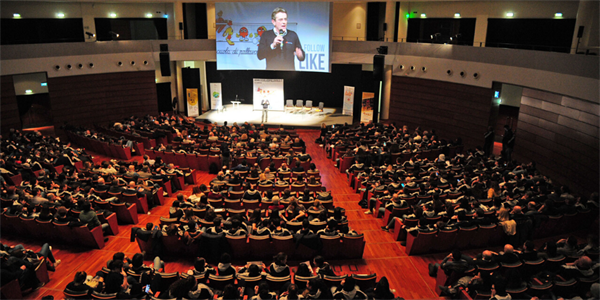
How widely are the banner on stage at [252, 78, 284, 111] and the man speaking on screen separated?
1.68 metres

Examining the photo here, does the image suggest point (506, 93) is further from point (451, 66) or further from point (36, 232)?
point (36, 232)

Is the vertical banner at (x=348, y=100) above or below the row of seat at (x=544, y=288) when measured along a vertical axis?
above

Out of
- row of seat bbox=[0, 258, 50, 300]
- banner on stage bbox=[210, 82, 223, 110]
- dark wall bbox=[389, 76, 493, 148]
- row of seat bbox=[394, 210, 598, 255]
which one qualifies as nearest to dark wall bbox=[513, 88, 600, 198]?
dark wall bbox=[389, 76, 493, 148]

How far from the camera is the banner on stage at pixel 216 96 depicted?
73.7ft

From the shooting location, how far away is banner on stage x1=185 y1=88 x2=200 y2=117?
858 inches

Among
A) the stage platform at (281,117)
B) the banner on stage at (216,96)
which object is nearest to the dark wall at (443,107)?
the stage platform at (281,117)

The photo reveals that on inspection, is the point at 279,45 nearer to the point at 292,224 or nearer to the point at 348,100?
the point at 348,100

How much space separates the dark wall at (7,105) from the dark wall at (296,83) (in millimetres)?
9534

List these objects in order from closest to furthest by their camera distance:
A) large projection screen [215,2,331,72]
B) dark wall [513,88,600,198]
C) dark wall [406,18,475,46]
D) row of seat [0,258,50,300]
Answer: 1. row of seat [0,258,50,300]
2. dark wall [513,88,600,198]
3. dark wall [406,18,475,46]
4. large projection screen [215,2,331,72]

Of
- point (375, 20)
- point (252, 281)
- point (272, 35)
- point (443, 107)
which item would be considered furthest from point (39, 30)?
point (252, 281)

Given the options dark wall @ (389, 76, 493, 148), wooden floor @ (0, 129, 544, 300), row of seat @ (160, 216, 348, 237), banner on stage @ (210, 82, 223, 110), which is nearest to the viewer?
wooden floor @ (0, 129, 544, 300)

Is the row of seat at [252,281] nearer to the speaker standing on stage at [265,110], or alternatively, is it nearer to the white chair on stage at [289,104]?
the speaker standing on stage at [265,110]

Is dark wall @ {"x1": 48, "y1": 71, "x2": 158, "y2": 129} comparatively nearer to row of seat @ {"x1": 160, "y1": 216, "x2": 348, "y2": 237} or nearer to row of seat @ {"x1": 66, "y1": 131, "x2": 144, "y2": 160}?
row of seat @ {"x1": 66, "y1": 131, "x2": 144, "y2": 160}

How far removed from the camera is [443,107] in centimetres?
1744
